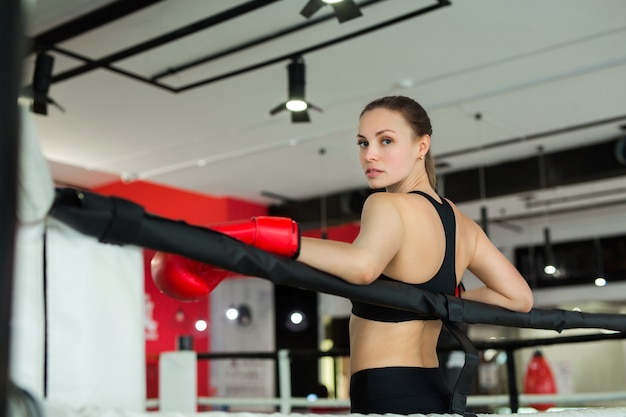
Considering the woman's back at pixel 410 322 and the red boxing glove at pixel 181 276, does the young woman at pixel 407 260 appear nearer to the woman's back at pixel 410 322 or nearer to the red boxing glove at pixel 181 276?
the woman's back at pixel 410 322

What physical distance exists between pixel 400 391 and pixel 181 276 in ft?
1.87

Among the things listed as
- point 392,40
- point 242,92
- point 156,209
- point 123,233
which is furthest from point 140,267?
point 156,209

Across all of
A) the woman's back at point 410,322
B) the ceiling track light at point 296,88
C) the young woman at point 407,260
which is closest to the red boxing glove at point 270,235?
the young woman at point 407,260

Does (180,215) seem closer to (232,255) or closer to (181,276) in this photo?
(181,276)

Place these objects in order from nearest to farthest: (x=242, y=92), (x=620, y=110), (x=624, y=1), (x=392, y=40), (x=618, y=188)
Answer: (x=624, y=1) < (x=392, y=40) < (x=242, y=92) < (x=620, y=110) < (x=618, y=188)

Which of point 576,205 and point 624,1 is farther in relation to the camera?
point 576,205

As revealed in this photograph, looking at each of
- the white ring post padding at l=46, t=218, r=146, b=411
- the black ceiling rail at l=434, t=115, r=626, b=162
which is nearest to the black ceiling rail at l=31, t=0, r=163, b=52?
the white ring post padding at l=46, t=218, r=146, b=411

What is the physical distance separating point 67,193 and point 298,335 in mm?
9433

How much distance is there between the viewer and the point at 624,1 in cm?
416

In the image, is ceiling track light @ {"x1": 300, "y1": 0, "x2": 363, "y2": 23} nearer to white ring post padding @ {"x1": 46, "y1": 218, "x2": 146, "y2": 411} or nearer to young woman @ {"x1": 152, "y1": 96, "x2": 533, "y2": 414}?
young woman @ {"x1": 152, "y1": 96, "x2": 533, "y2": 414}

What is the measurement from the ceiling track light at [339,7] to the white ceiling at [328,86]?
688 millimetres

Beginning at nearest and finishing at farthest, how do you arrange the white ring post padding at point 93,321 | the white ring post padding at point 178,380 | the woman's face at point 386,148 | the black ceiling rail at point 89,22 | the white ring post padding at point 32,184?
1. the white ring post padding at point 32,184
2. the white ring post padding at point 93,321
3. the woman's face at point 386,148
4. the white ring post padding at point 178,380
5. the black ceiling rail at point 89,22

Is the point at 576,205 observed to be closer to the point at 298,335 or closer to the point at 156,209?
the point at 298,335

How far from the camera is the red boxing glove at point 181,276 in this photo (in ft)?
2.82
